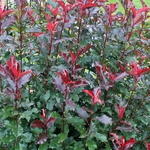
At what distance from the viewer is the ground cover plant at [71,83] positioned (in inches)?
78.5

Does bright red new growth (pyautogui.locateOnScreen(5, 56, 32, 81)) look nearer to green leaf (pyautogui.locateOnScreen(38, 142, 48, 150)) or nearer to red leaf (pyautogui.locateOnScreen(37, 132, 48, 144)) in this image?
red leaf (pyautogui.locateOnScreen(37, 132, 48, 144))

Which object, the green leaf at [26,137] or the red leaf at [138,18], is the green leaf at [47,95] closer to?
the green leaf at [26,137]

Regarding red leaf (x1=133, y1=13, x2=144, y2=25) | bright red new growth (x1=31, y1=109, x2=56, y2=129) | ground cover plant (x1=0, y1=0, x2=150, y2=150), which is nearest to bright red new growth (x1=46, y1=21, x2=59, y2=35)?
ground cover plant (x1=0, y1=0, x2=150, y2=150)

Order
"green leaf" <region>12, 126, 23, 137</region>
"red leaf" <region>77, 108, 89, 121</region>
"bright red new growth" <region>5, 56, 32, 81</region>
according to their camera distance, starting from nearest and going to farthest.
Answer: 1. "bright red new growth" <region>5, 56, 32, 81</region>
2. "green leaf" <region>12, 126, 23, 137</region>
3. "red leaf" <region>77, 108, 89, 121</region>

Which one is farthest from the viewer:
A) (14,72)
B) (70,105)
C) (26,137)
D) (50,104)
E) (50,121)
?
(50,104)

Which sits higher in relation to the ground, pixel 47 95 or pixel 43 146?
pixel 47 95

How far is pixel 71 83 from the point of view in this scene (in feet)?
6.47

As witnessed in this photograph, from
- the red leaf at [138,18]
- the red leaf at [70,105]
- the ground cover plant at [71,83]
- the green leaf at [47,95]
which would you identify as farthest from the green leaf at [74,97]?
the red leaf at [138,18]

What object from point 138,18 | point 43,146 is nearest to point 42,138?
point 43,146

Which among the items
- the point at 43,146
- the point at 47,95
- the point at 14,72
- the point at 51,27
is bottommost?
the point at 43,146

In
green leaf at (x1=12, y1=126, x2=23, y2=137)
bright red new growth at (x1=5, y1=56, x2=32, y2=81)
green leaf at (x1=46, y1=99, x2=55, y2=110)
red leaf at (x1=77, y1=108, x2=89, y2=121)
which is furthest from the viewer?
green leaf at (x1=46, y1=99, x2=55, y2=110)

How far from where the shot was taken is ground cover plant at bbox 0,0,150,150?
199cm

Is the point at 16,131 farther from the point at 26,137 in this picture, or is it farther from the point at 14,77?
the point at 14,77

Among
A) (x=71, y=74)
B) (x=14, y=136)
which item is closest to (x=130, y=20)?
(x=71, y=74)
